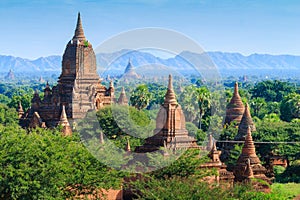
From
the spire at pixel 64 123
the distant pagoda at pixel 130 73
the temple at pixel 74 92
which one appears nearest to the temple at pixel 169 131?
the spire at pixel 64 123

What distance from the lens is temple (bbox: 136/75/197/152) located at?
88.6ft

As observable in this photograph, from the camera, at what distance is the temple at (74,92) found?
4175 cm

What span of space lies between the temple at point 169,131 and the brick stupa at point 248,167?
3548 millimetres

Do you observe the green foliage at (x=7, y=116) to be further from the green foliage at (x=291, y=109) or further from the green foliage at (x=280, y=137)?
the green foliage at (x=291, y=109)

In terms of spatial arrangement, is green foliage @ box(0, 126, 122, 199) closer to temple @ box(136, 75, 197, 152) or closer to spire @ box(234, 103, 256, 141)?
temple @ box(136, 75, 197, 152)

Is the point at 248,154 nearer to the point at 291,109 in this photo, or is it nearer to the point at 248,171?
the point at 248,171

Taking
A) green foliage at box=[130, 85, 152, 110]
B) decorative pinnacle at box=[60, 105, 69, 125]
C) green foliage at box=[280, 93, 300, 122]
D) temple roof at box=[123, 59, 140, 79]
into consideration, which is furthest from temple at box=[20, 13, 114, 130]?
green foliage at box=[280, 93, 300, 122]

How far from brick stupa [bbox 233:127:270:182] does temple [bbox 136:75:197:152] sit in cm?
355

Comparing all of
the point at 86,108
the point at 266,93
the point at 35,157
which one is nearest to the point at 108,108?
the point at 86,108

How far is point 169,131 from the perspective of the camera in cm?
2739

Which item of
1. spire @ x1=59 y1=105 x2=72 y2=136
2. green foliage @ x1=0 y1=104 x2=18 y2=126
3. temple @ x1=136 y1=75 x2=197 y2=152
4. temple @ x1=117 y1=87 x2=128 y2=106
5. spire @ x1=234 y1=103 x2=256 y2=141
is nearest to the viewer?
temple @ x1=136 y1=75 x2=197 y2=152

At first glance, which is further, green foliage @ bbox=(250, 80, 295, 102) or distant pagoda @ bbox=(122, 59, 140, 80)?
green foliage @ bbox=(250, 80, 295, 102)

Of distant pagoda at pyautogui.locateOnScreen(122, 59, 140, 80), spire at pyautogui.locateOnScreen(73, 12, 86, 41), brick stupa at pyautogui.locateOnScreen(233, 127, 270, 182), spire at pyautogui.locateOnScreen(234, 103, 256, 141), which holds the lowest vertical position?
brick stupa at pyautogui.locateOnScreen(233, 127, 270, 182)

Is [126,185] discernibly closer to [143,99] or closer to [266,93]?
[143,99]
